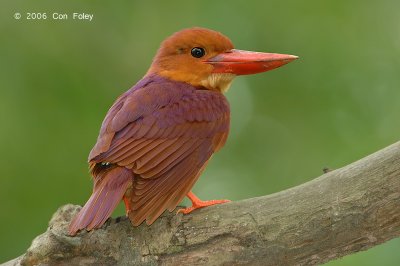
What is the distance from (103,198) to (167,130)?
478 millimetres

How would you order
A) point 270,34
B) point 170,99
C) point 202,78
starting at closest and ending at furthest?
point 170,99
point 202,78
point 270,34

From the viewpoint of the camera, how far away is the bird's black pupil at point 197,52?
3887 millimetres

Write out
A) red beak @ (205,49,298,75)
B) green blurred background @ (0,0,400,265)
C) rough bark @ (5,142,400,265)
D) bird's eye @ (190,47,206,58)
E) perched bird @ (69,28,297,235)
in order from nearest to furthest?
1. rough bark @ (5,142,400,265)
2. perched bird @ (69,28,297,235)
3. red beak @ (205,49,298,75)
4. bird's eye @ (190,47,206,58)
5. green blurred background @ (0,0,400,265)

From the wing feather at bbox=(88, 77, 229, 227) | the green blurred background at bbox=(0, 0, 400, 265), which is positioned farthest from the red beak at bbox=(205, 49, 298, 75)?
the green blurred background at bbox=(0, 0, 400, 265)

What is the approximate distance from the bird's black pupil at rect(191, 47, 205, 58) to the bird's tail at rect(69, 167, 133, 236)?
98 centimetres

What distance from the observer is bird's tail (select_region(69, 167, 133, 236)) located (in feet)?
9.54

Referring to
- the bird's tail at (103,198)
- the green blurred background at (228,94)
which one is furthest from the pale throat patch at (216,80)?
the bird's tail at (103,198)

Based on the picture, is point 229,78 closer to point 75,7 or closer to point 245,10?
point 245,10

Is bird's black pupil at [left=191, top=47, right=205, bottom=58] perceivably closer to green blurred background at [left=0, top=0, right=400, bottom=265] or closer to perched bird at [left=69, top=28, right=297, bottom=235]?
perched bird at [left=69, top=28, right=297, bottom=235]

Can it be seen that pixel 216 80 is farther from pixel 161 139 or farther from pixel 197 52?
pixel 161 139

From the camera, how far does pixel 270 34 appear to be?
4.62m

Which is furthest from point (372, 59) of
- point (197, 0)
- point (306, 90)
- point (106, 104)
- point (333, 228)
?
point (333, 228)

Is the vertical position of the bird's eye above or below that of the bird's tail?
above

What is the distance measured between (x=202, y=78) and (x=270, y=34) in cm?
94
